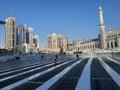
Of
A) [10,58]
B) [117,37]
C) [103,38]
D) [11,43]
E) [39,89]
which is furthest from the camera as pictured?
[11,43]

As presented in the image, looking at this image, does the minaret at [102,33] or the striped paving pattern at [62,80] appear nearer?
the striped paving pattern at [62,80]

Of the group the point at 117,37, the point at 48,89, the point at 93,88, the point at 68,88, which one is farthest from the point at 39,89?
the point at 117,37

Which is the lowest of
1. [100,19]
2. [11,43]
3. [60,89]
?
[60,89]

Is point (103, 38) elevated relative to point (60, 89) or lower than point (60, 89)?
elevated

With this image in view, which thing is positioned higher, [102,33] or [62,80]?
[102,33]

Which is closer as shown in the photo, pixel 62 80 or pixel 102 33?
pixel 62 80

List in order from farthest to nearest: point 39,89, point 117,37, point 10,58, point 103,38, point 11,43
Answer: point 11,43, point 103,38, point 117,37, point 10,58, point 39,89

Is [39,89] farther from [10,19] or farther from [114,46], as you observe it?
[10,19]

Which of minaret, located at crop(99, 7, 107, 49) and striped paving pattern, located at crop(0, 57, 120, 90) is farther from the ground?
minaret, located at crop(99, 7, 107, 49)

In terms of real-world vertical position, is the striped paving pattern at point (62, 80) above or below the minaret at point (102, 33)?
below

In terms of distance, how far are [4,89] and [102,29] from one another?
6950 inches

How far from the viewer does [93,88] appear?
7805mm

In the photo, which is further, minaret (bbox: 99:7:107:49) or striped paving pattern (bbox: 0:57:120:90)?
minaret (bbox: 99:7:107:49)

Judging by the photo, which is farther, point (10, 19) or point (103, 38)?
point (10, 19)
